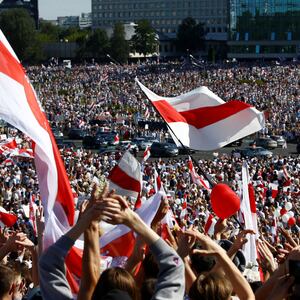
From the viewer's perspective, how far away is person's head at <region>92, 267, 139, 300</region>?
3621 mm

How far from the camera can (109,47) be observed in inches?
3871

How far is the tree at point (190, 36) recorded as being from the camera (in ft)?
363

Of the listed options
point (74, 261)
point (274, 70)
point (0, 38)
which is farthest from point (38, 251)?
point (274, 70)

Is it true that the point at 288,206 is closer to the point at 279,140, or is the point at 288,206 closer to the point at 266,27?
the point at 279,140

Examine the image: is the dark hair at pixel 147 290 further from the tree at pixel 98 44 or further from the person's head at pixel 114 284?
the tree at pixel 98 44

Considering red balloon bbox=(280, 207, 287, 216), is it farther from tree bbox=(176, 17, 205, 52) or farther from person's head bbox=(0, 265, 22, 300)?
tree bbox=(176, 17, 205, 52)

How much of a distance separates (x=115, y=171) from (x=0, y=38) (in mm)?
1703

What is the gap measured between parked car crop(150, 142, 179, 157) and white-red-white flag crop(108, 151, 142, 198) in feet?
81.9

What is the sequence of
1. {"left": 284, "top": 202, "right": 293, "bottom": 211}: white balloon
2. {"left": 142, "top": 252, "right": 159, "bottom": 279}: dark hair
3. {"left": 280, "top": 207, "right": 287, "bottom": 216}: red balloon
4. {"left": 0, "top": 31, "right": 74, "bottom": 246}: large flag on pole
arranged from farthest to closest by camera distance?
{"left": 284, "top": 202, "right": 293, "bottom": 211}: white balloon → {"left": 280, "top": 207, "right": 287, "bottom": 216}: red balloon → {"left": 0, "top": 31, "right": 74, "bottom": 246}: large flag on pole → {"left": 142, "top": 252, "right": 159, "bottom": 279}: dark hair

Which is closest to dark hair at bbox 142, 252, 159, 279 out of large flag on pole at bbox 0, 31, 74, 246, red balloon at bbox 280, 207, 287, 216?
large flag on pole at bbox 0, 31, 74, 246

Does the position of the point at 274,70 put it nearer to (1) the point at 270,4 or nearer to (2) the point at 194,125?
(1) the point at 270,4

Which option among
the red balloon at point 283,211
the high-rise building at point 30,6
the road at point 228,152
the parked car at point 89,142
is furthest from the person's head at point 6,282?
the high-rise building at point 30,6

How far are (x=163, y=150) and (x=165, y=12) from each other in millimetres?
107098

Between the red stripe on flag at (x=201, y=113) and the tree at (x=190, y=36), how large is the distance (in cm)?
10135
